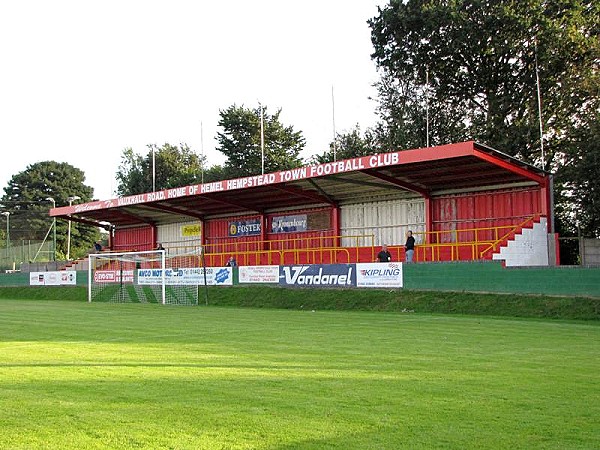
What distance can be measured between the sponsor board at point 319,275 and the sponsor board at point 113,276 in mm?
10036

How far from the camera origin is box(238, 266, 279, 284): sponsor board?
35.1 metres

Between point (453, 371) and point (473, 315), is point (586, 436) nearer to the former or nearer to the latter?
point (453, 371)

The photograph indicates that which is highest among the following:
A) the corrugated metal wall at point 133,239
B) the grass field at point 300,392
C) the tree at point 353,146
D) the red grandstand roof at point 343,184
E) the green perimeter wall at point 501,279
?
the tree at point 353,146

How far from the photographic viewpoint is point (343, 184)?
124ft

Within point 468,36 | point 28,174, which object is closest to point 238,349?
point 468,36

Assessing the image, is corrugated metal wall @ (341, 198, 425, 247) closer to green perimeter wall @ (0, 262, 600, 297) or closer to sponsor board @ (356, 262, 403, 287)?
sponsor board @ (356, 262, 403, 287)

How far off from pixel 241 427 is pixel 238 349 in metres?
6.52

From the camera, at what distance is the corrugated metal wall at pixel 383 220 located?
38.2 m

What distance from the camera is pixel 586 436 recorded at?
20.7 feet

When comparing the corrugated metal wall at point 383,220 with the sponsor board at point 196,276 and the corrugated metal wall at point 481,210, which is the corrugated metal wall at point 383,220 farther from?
the sponsor board at point 196,276

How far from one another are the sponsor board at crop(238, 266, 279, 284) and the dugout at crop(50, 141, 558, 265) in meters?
1.93

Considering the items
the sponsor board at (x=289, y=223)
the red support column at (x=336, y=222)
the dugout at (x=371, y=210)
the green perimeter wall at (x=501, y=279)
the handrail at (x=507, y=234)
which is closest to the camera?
the green perimeter wall at (x=501, y=279)

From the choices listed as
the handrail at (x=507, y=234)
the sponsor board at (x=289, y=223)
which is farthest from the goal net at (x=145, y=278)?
the handrail at (x=507, y=234)

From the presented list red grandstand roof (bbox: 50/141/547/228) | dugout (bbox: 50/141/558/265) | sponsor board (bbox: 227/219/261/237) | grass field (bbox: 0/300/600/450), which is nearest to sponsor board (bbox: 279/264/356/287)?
dugout (bbox: 50/141/558/265)
